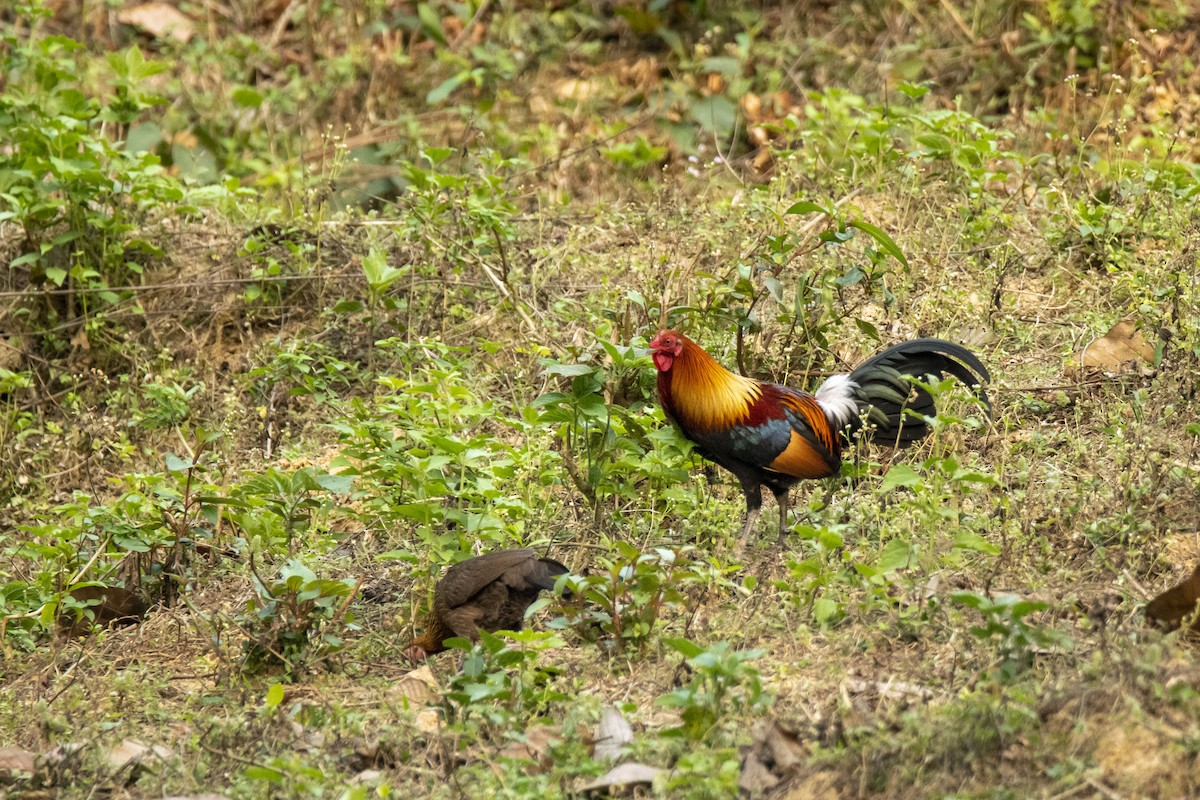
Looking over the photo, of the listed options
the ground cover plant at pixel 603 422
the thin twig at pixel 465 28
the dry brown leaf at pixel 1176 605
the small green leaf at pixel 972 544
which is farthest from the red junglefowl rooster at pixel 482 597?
the thin twig at pixel 465 28

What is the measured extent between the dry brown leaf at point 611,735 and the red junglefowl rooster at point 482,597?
2.24 feet

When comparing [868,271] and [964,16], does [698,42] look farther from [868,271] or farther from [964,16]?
[868,271]

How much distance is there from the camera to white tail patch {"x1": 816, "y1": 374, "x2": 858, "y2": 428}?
5.31m

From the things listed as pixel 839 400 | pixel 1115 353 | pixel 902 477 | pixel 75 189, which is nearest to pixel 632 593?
pixel 902 477

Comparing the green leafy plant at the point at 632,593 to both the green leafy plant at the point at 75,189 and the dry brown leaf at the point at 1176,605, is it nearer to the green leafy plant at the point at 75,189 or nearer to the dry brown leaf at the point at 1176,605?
the dry brown leaf at the point at 1176,605

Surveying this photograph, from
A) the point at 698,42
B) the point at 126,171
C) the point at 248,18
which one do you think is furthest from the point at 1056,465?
the point at 248,18

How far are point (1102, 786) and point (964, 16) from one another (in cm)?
715

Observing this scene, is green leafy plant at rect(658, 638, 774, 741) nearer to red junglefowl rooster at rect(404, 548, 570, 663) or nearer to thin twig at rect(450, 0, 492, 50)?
red junglefowl rooster at rect(404, 548, 570, 663)

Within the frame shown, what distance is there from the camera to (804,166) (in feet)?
24.4

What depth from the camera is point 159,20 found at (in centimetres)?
1085

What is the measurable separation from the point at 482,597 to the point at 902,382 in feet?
6.31

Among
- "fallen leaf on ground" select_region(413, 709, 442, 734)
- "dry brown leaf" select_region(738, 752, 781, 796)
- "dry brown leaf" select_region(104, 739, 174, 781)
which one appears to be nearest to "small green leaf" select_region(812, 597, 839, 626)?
"dry brown leaf" select_region(738, 752, 781, 796)

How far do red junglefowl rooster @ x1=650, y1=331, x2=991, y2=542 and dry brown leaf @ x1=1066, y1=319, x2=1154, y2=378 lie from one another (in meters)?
0.74

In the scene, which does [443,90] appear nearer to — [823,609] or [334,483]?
[334,483]
